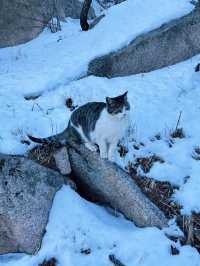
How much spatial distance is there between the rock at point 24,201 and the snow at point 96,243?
18 cm

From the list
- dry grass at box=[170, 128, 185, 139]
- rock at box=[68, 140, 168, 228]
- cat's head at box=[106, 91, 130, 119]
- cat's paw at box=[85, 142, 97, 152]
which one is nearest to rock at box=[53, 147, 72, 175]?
rock at box=[68, 140, 168, 228]

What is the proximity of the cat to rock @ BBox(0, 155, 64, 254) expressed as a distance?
0.67 metres

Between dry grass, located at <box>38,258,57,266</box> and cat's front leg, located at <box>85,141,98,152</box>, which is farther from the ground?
cat's front leg, located at <box>85,141,98,152</box>

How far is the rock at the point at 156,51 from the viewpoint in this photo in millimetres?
11375

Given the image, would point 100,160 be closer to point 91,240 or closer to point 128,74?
point 91,240

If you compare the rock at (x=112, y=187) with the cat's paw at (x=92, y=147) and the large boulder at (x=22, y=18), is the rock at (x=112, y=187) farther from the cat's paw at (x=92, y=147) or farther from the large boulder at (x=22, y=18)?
the large boulder at (x=22, y=18)

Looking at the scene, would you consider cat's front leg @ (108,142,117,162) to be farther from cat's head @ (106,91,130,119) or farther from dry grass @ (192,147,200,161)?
dry grass @ (192,147,200,161)

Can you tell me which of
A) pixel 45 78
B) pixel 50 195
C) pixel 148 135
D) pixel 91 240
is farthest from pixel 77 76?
pixel 91 240

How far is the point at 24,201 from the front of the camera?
757 centimetres

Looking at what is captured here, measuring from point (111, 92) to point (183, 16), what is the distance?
3.55 meters

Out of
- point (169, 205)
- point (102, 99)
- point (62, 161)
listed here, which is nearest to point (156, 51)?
point (102, 99)

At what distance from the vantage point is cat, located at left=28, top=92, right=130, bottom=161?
7.64 meters

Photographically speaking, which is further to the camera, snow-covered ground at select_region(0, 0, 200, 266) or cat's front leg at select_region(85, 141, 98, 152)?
cat's front leg at select_region(85, 141, 98, 152)

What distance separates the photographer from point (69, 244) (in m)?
7.12
